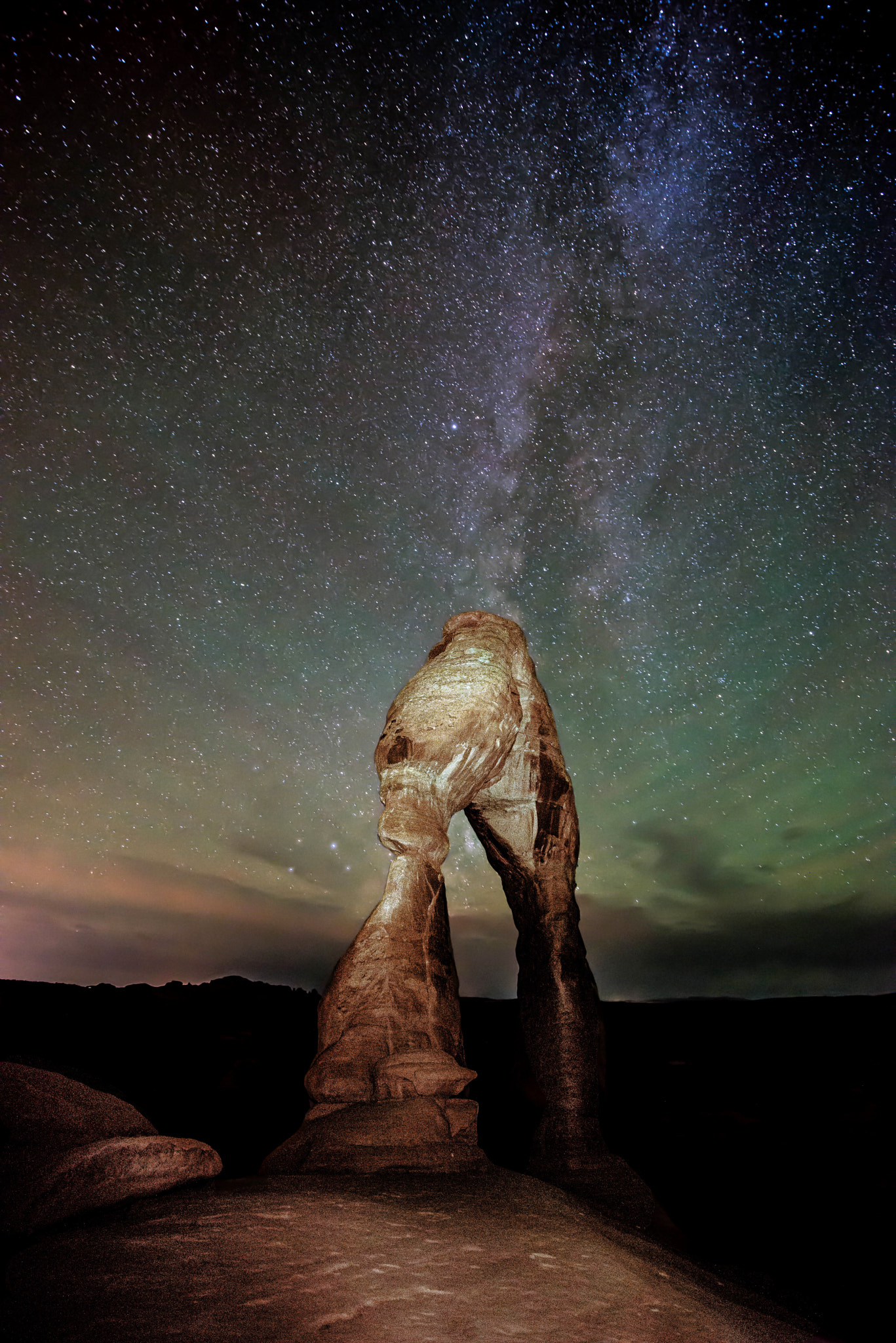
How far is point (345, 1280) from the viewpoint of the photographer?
235 cm

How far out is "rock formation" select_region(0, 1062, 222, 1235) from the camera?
2691 millimetres

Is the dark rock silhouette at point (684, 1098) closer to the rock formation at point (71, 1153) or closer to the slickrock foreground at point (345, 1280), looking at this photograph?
the rock formation at point (71, 1153)

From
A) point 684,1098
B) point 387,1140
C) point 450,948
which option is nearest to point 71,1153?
point 387,1140

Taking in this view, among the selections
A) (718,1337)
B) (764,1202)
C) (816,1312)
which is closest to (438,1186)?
(718,1337)

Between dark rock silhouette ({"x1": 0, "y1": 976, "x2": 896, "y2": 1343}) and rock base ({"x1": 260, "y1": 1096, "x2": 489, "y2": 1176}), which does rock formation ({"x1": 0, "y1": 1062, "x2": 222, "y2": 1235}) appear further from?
rock base ({"x1": 260, "y1": 1096, "x2": 489, "y2": 1176})

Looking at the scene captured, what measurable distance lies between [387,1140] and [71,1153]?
8.67 ft

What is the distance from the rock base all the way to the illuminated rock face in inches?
0.5

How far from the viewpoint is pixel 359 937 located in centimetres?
621

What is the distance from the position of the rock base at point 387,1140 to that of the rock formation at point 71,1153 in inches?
62.2

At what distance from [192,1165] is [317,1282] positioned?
1.45 m

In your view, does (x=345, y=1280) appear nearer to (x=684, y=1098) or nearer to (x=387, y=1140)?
(x=387, y=1140)

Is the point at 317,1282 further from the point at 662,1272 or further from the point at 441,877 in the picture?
the point at 441,877

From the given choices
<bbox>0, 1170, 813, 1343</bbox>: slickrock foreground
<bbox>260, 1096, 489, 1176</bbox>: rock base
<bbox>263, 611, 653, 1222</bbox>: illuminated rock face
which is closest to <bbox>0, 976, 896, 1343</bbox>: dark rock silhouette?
<bbox>263, 611, 653, 1222</bbox>: illuminated rock face

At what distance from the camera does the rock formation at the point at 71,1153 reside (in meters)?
2.69
